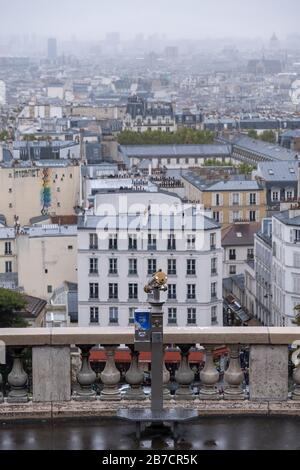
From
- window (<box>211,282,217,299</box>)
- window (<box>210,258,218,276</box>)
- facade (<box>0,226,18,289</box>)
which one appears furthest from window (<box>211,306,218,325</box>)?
facade (<box>0,226,18,289</box>)

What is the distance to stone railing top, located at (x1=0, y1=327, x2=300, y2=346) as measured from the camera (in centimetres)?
738

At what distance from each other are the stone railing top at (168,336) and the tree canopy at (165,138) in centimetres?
6063

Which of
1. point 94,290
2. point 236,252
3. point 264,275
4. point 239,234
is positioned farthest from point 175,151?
point 94,290

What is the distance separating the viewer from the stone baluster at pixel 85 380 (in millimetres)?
7375

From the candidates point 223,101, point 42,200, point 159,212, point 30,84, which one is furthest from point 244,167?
point 30,84

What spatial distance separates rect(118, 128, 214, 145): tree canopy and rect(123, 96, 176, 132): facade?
7.35 meters

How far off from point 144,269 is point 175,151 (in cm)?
3605

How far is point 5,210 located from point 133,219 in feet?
40.9

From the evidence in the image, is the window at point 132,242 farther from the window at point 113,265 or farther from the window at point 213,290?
the window at point 213,290

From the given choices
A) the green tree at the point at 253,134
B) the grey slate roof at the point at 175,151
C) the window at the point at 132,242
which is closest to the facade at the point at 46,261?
the window at the point at 132,242

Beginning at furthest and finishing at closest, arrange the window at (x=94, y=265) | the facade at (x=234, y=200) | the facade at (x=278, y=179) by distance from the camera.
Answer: the facade at (x=278, y=179) < the facade at (x=234, y=200) < the window at (x=94, y=265)

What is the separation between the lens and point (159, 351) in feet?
23.4

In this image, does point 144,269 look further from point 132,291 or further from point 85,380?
point 85,380

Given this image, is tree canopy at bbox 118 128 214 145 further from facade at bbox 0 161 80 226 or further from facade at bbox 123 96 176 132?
facade at bbox 0 161 80 226
